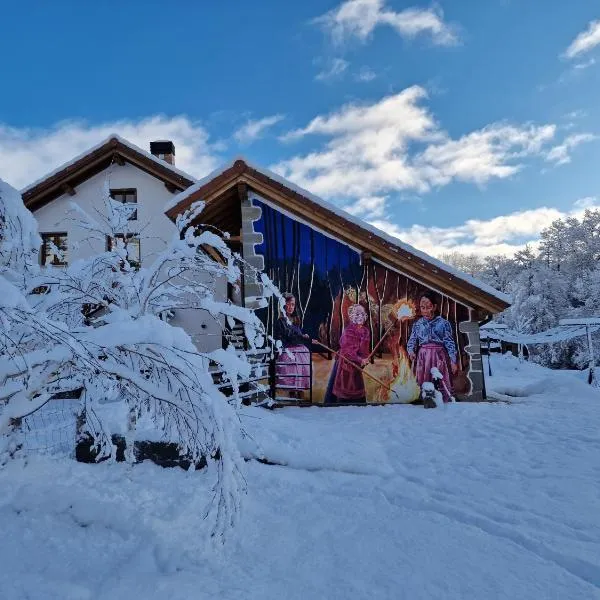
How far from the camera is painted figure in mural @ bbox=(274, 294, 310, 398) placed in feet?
28.8

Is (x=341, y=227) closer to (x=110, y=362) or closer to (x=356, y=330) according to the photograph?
(x=356, y=330)

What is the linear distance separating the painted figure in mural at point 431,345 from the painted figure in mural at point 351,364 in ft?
3.16

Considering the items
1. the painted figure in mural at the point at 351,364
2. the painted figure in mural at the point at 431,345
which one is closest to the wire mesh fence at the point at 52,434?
the painted figure in mural at the point at 351,364

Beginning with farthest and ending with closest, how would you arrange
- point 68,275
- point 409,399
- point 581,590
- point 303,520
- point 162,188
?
point 162,188, point 409,399, point 68,275, point 303,520, point 581,590

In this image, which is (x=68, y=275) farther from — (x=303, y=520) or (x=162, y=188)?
(x=162, y=188)

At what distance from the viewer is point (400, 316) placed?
8.62m

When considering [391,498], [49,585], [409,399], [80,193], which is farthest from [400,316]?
[80,193]

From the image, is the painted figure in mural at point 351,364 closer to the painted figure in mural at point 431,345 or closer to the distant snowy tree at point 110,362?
the painted figure in mural at point 431,345

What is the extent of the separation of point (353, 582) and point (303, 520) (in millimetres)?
883

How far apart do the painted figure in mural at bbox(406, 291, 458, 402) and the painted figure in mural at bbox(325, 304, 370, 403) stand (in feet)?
3.16

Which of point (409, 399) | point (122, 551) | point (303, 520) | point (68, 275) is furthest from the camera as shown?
point (409, 399)

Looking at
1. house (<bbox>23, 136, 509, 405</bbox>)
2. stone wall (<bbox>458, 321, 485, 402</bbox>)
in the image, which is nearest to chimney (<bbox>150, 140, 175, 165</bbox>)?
house (<bbox>23, 136, 509, 405</bbox>)

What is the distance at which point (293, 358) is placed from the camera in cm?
877

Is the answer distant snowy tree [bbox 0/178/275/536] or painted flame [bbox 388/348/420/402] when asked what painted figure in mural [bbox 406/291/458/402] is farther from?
distant snowy tree [bbox 0/178/275/536]
